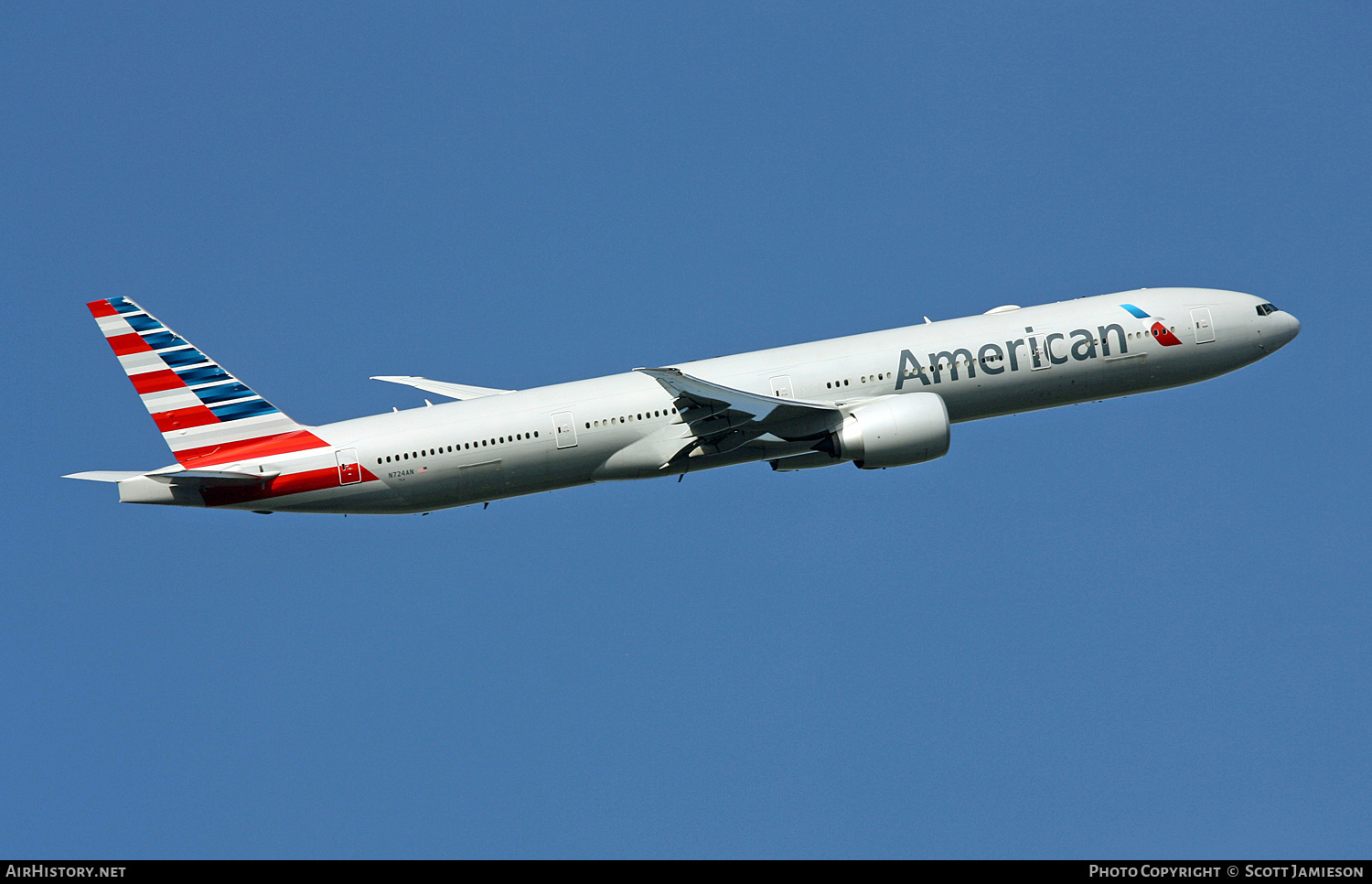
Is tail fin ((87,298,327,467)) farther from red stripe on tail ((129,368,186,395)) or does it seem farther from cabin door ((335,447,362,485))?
cabin door ((335,447,362,485))

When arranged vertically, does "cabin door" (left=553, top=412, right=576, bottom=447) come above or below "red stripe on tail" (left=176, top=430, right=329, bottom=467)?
above

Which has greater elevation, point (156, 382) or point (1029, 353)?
point (1029, 353)

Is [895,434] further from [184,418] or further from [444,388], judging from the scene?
[184,418]

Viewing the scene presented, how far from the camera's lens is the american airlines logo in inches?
1871

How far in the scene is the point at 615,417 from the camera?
47.0 m

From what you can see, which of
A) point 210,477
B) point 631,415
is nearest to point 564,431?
point 631,415

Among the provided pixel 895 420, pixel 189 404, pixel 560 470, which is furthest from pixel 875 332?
pixel 189 404

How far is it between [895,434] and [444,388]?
741 inches

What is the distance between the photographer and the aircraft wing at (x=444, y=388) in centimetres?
5291

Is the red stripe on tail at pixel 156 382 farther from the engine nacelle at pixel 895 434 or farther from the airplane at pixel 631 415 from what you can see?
the engine nacelle at pixel 895 434

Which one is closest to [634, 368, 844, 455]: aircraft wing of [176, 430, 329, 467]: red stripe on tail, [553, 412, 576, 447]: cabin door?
[553, 412, 576, 447]: cabin door

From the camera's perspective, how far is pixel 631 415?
47000 millimetres

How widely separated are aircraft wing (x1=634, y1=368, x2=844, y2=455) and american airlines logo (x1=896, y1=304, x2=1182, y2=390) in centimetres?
345
